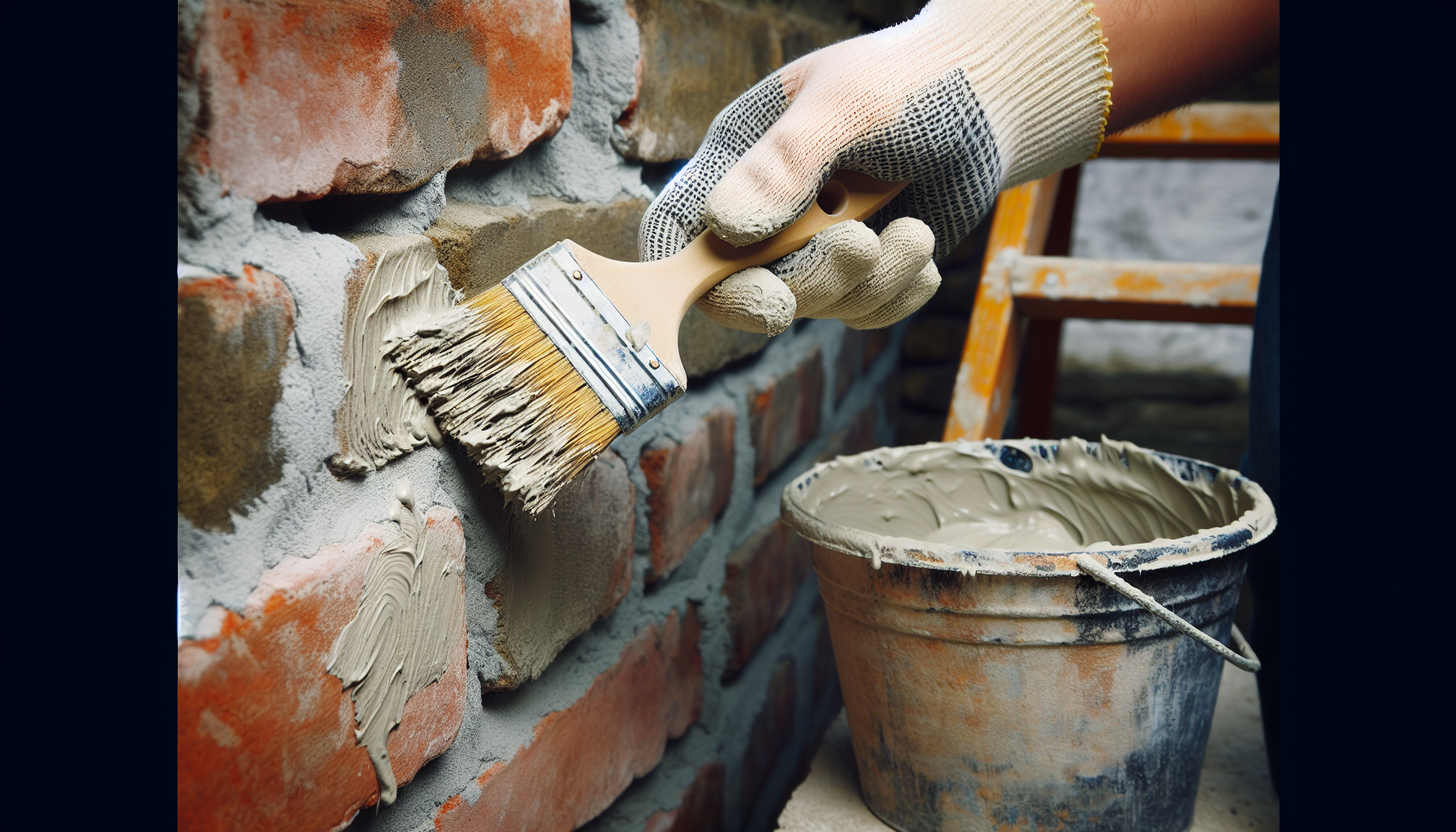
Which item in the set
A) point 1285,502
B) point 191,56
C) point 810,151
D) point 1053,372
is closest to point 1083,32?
point 810,151

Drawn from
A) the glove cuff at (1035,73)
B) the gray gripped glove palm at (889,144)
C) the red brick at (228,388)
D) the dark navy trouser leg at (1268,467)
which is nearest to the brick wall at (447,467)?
the red brick at (228,388)

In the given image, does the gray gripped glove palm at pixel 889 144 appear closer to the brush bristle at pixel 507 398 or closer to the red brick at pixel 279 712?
the brush bristle at pixel 507 398

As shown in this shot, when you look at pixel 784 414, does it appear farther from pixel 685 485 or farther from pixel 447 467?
pixel 447 467

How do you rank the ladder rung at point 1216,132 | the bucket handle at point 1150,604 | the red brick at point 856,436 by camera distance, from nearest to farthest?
the bucket handle at point 1150,604 < the ladder rung at point 1216,132 < the red brick at point 856,436

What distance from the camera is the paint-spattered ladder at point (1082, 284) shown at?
3.65 feet

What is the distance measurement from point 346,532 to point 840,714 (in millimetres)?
671

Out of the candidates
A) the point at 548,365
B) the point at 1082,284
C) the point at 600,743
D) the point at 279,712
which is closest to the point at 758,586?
the point at 600,743

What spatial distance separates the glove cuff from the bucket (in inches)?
11.8

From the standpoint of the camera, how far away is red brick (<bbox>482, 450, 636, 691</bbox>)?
0.65 m

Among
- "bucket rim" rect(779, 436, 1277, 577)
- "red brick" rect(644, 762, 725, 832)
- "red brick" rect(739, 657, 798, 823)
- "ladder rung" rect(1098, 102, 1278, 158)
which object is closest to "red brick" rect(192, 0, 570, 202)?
"bucket rim" rect(779, 436, 1277, 577)

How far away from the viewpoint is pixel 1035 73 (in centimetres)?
74

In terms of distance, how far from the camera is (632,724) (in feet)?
2.73

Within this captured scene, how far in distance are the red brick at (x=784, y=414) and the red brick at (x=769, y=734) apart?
0.26 meters

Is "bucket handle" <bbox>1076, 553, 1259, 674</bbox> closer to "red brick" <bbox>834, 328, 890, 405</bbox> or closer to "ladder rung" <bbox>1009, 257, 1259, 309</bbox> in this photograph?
"ladder rung" <bbox>1009, 257, 1259, 309</bbox>
